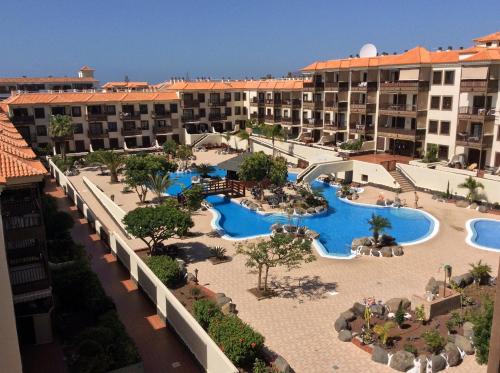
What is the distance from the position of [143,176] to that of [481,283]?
2589 cm

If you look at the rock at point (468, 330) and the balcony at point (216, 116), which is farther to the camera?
the balcony at point (216, 116)

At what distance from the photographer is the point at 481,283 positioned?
23016 mm

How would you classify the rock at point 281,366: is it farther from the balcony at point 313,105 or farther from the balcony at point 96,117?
the balcony at point 96,117

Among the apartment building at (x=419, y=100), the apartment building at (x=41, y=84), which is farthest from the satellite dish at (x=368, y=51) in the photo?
the apartment building at (x=41, y=84)

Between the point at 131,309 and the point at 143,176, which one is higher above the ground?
the point at 143,176

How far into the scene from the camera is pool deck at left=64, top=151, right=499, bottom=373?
57.2 feet

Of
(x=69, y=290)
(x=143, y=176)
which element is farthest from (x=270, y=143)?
(x=69, y=290)

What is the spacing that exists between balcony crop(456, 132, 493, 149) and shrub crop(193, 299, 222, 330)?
31.9 m

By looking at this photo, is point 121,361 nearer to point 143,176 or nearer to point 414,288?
point 414,288

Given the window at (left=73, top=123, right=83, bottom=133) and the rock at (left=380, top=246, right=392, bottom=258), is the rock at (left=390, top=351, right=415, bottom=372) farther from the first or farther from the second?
the window at (left=73, top=123, right=83, bottom=133)

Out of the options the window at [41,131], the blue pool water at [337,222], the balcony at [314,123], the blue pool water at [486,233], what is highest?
the balcony at [314,123]

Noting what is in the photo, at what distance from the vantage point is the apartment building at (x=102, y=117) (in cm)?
6025

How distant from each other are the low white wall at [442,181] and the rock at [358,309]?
2194 centimetres

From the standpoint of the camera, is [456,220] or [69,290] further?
[456,220]
